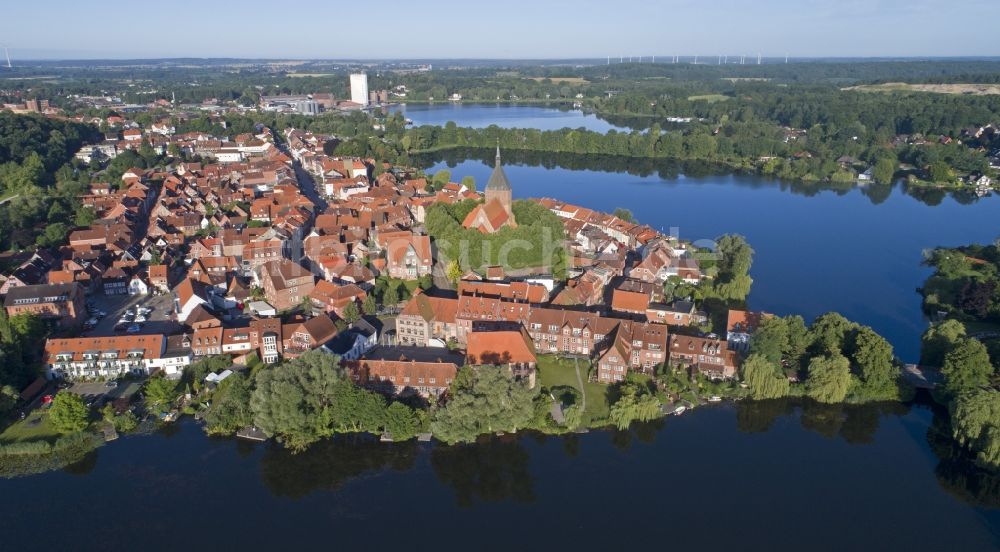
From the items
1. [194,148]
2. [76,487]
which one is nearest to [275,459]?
[76,487]

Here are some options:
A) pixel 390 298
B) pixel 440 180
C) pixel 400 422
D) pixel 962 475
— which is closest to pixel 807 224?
pixel 440 180

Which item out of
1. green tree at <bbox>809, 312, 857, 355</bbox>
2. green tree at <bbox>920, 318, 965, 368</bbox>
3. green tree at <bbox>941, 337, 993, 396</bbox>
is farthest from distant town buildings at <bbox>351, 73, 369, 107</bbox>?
green tree at <bbox>941, 337, 993, 396</bbox>

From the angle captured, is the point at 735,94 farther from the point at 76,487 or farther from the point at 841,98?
the point at 76,487

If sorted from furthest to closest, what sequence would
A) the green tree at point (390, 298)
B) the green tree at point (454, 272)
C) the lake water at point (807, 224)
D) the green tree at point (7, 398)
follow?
the green tree at point (454, 272)
the lake water at point (807, 224)
the green tree at point (390, 298)
the green tree at point (7, 398)

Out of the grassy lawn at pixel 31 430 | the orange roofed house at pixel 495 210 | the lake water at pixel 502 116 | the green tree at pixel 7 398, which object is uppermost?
the lake water at pixel 502 116

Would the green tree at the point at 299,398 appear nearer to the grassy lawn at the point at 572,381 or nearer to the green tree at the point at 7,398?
the grassy lawn at the point at 572,381

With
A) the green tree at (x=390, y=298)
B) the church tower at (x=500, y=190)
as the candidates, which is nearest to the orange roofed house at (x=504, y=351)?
the green tree at (x=390, y=298)

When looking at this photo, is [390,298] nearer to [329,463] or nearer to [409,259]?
[409,259]

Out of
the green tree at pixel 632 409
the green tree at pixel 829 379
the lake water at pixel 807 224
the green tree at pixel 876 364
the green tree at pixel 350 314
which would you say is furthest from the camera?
the lake water at pixel 807 224
